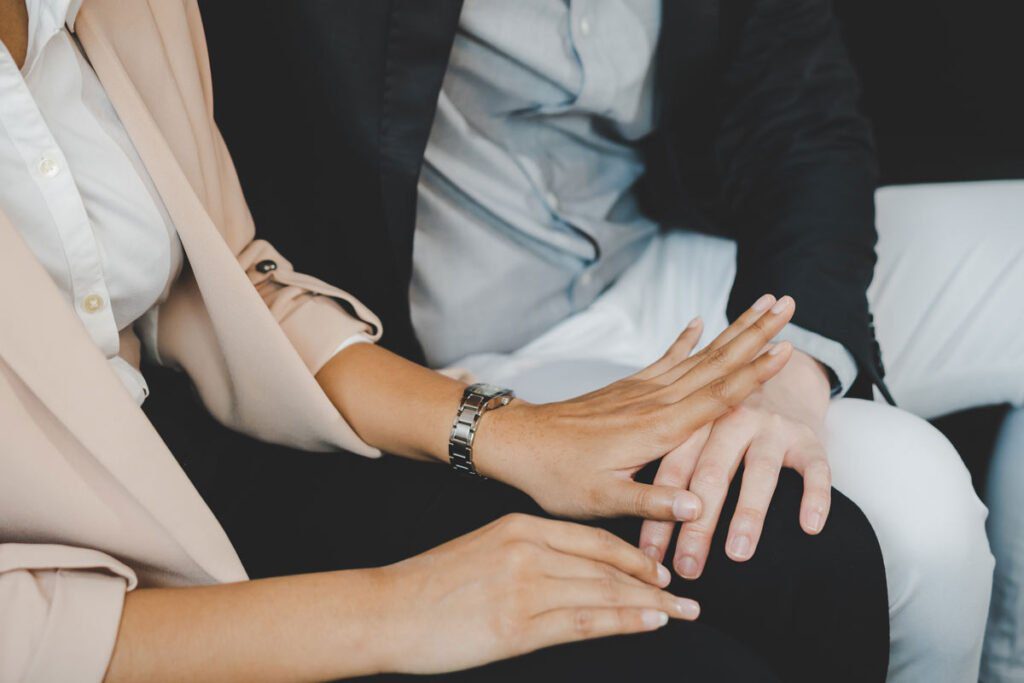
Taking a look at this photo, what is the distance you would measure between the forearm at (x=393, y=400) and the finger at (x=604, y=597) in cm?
22

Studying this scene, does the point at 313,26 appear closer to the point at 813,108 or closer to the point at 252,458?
the point at 252,458

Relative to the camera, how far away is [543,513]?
2.67 ft

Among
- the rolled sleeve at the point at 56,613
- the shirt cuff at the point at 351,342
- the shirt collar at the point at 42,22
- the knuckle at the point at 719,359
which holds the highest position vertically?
the shirt collar at the point at 42,22

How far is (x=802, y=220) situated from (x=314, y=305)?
60 cm

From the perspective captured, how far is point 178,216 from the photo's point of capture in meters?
0.75

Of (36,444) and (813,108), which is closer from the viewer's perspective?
(36,444)

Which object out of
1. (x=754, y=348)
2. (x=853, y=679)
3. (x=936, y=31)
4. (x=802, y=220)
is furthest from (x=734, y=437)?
(x=936, y=31)

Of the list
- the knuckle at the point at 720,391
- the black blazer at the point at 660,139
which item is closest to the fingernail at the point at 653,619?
the knuckle at the point at 720,391

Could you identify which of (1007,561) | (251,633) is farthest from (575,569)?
(1007,561)

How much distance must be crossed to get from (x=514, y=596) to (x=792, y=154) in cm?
74

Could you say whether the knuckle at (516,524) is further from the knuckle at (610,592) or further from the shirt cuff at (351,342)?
the shirt cuff at (351,342)

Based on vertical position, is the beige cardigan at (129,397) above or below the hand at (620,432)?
above

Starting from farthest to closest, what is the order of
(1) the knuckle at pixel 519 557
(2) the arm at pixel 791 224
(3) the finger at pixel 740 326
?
(3) the finger at pixel 740 326, (2) the arm at pixel 791 224, (1) the knuckle at pixel 519 557

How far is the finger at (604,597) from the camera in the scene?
67 cm
